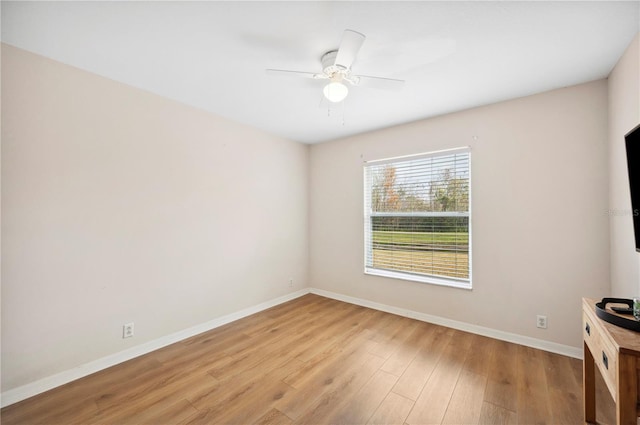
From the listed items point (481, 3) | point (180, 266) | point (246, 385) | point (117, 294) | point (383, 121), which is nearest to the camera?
point (481, 3)

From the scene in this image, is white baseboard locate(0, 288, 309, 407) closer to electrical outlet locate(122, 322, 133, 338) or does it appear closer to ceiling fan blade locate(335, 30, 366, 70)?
electrical outlet locate(122, 322, 133, 338)

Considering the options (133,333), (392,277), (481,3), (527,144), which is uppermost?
(481,3)

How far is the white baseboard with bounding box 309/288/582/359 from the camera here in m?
2.37

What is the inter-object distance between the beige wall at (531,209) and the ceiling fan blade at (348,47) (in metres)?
1.89

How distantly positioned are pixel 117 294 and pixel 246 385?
141cm

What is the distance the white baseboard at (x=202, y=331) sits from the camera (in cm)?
186

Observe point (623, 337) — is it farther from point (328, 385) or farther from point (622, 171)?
point (328, 385)

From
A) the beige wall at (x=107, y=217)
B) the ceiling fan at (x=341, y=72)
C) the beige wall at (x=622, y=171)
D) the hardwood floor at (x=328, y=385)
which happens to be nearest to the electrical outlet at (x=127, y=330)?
the beige wall at (x=107, y=217)

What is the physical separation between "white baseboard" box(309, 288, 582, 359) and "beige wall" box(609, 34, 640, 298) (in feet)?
2.18

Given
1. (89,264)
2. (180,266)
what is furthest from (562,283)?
(89,264)

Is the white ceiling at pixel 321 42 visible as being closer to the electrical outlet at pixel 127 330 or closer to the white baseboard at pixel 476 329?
the electrical outlet at pixel 127 330

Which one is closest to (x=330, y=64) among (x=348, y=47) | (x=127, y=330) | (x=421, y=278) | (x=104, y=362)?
(x=348, y=47)

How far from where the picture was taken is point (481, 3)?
1.44 metres

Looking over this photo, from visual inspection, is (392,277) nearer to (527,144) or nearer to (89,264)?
(527,144)
